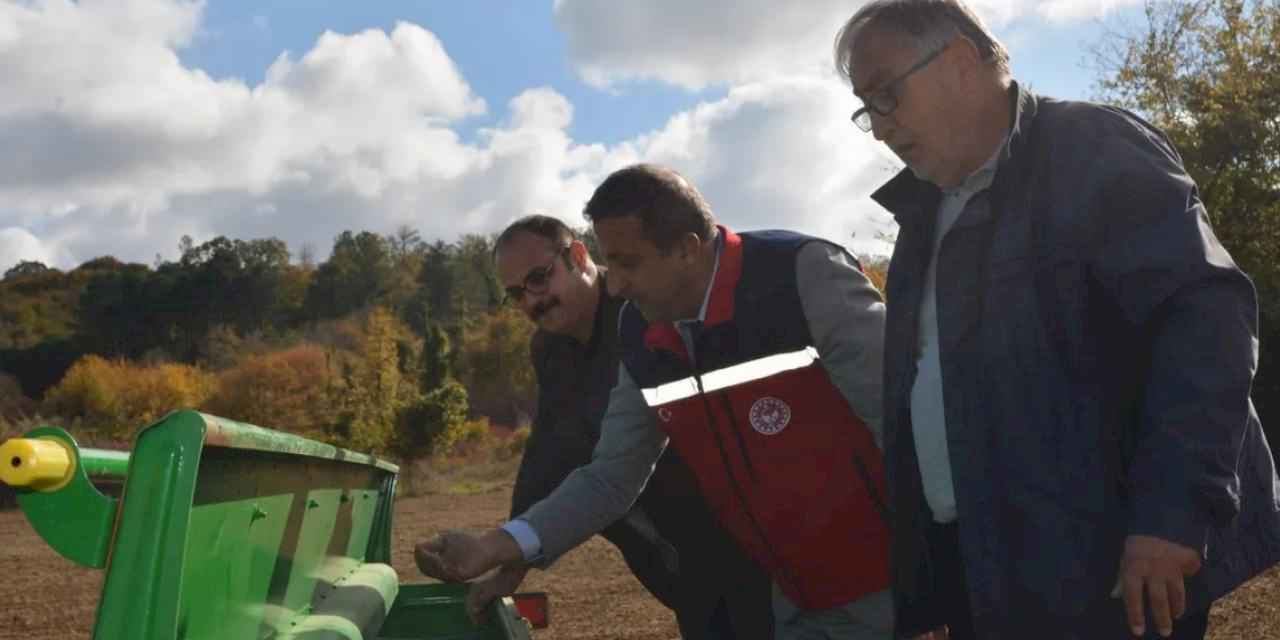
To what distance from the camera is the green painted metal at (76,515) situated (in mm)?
1643

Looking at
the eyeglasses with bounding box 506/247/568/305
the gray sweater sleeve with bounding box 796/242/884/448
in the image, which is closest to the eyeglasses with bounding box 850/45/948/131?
the gray sweater sleeve with bounding box 796/242/884/448

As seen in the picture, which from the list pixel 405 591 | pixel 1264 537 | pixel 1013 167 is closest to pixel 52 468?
pixel 1013 167

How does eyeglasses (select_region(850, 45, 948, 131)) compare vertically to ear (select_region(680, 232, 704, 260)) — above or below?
above

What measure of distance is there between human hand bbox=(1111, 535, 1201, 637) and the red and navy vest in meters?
1.01

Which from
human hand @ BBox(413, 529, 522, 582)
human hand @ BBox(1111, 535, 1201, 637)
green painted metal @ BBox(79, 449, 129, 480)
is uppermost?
green painted metal @ BBox(79, 449, 129, 480)

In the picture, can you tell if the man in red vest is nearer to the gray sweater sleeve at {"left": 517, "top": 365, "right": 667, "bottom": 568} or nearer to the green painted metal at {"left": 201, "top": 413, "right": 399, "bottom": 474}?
the gray sweater sleeve at {"left": 517, "top": 365, "right": 667, "bottom": 568}

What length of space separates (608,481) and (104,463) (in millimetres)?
1897

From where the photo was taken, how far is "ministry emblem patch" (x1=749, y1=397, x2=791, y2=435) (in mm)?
2979

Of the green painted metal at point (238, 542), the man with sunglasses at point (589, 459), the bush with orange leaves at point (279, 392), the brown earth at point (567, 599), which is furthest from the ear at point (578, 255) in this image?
the bush with orange leaves at point (279, 392)

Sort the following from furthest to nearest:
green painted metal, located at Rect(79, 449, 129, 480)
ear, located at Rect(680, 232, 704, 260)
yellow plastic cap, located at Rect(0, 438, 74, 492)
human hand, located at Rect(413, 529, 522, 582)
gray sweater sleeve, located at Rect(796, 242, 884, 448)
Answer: human hand, located at Rect(413, 529, 522, 582) < ear, located at Rect(680, 232, 704, 260) < gray sweater sleeve, located at Rect(796, 242, 884, 448) < green painted metal, located at Rect(79, 449, 129, 480) < yellow plastic cap, located at Rect(0, 438, 74, 492)

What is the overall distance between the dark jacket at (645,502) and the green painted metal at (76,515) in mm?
2066

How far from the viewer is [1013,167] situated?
2.34 m

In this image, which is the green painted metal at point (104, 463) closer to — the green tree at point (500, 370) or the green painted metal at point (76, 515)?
the green painted metal at point (76, 515)

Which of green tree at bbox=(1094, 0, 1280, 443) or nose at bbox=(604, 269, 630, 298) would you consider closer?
nose at bbox=(604, 269, 630, 298)
